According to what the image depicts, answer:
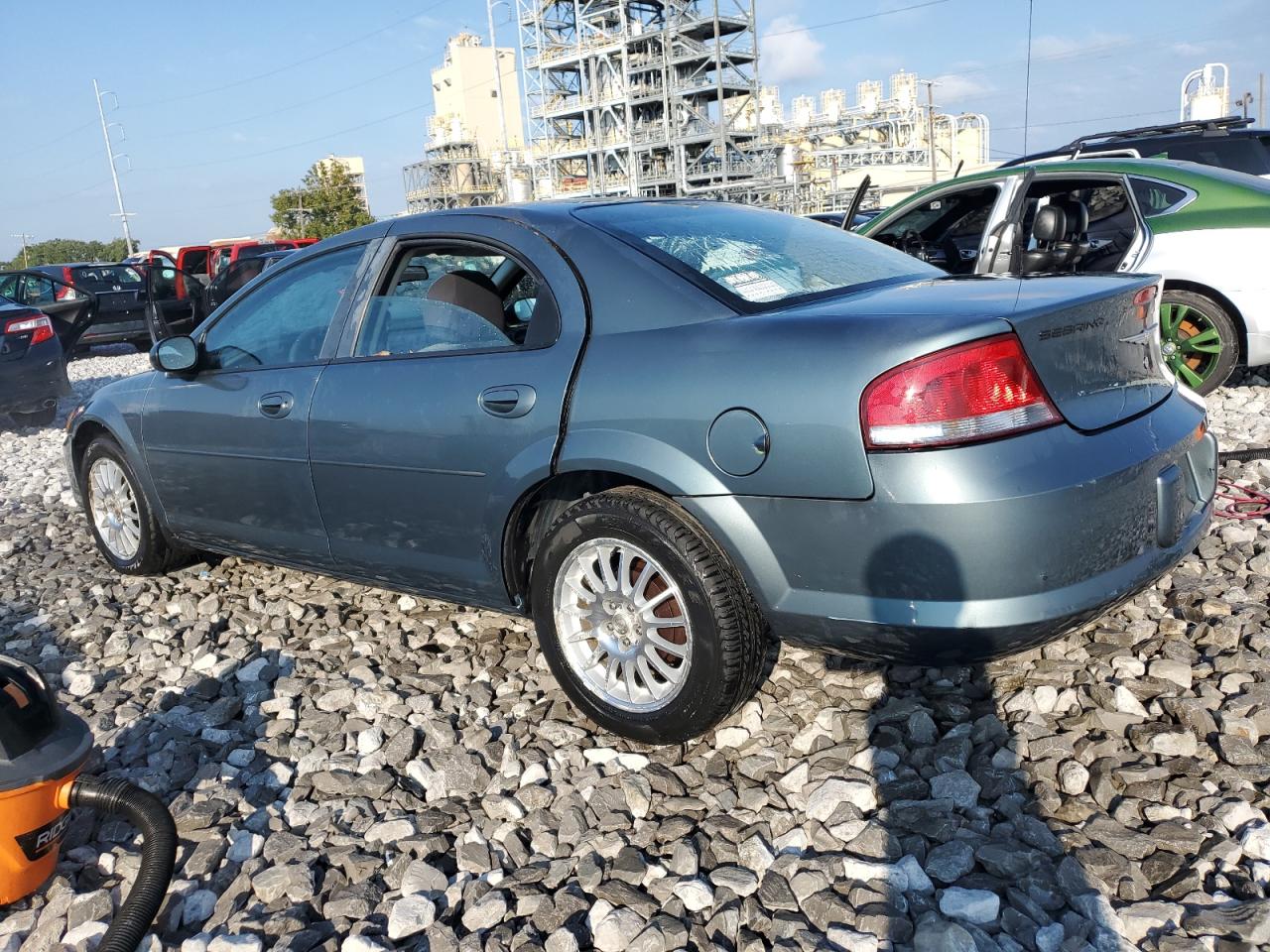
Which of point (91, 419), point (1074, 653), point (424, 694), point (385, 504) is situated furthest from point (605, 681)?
point (91, 419)

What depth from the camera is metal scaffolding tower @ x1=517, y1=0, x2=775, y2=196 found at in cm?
6788

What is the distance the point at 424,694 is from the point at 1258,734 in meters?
2.50

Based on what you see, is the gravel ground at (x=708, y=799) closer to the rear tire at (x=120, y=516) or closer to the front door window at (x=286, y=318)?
the rear tire at (x=120, y=516)

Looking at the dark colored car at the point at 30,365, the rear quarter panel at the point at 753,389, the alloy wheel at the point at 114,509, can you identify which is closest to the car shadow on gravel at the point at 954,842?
the rear quarter panel at the point at 753,389

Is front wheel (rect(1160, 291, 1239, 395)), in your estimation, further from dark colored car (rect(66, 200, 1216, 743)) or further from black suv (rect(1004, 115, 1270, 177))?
dark colored car (rect(66, 200, 1216, 743))

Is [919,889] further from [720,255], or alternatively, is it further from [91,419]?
[91,419]

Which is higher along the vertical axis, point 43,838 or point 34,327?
point 34,327

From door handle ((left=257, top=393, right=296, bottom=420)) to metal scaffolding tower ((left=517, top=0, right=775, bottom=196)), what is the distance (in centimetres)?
6505

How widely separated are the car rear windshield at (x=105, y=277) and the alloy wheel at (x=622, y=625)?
55.5ft

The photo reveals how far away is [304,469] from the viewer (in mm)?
3607

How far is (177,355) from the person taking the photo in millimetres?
4031

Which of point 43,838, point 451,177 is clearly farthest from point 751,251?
point 451,177

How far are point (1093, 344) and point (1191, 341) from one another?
4601 millimetres

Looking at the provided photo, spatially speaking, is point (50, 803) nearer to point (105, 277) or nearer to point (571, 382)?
point (571, 382)
